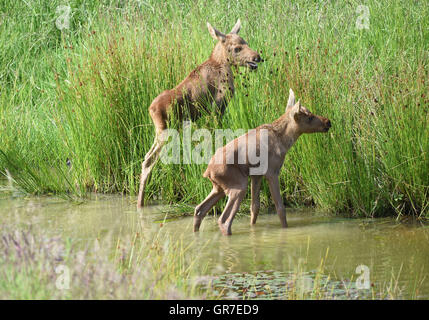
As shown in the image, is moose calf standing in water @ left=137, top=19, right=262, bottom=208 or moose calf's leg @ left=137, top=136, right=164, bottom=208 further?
moose calf's leg @ left=137, top=136, right=164, bottom=208

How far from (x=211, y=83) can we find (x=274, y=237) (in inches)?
75.9

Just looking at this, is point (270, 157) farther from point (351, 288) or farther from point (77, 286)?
point (77, 286)

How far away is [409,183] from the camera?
7.87m

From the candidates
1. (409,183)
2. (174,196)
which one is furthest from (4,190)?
(409,183)

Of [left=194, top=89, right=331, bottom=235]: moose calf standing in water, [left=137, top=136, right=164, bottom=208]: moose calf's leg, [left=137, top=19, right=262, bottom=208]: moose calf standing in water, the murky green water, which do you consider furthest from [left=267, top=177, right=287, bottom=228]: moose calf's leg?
[left=137, top=136, right=164, bottom=208]: moose calf's leg

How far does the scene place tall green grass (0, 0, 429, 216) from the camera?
7988 mm

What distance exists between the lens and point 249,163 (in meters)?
7.28

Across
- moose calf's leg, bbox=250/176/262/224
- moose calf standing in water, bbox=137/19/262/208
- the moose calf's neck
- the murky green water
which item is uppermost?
moose calf standing in water, bbox=137/19/262/208

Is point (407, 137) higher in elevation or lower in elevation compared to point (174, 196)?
higher

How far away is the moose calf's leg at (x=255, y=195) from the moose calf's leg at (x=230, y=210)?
26cm

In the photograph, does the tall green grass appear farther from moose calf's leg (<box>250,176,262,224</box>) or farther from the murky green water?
moose calf's leg (<box>250,176,262,224</box>)

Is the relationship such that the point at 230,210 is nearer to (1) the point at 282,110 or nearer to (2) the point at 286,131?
(2) the point at 286,131

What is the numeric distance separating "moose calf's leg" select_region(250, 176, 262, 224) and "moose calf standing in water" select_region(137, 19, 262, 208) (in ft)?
3.40
